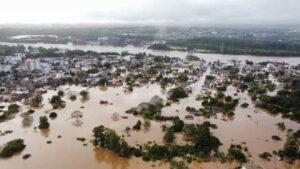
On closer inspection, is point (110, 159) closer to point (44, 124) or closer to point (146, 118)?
point (146, 118)

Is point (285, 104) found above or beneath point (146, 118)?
above

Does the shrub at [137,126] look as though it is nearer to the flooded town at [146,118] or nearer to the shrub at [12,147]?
the flooded town at [146,118]

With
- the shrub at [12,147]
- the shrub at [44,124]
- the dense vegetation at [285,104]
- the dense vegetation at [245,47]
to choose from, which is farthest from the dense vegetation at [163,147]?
the dense vegetation at [245,47]

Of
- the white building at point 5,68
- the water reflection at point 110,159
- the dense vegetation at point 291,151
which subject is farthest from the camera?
the white building at point 5,68

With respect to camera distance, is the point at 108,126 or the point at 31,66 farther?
the point at 31,66

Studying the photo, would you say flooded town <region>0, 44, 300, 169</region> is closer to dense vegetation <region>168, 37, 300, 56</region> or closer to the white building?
the white building

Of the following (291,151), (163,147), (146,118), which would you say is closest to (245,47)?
(146,118)

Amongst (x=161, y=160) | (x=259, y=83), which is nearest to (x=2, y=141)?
(x=161, y=160)
